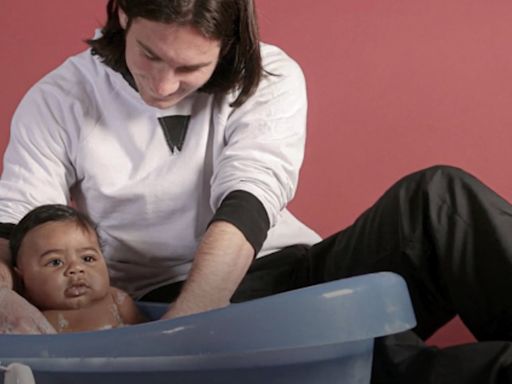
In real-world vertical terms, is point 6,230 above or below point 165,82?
below

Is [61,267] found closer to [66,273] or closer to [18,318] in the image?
[66,273]

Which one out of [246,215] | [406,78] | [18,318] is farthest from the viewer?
[406,78]

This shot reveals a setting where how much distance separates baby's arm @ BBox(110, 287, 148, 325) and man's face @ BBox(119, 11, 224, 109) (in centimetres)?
25

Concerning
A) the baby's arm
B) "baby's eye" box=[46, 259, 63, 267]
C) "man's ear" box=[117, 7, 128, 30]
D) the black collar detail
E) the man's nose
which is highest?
"man's ear" box=[117, 7, 128, 30]

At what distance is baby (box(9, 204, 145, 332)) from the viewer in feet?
4.34

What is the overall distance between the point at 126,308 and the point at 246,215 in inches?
7.8

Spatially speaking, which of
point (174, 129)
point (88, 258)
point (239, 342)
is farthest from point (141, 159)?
point (239, 342)

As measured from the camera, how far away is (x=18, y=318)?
1.14 m

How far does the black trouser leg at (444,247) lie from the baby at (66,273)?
286 millimetres

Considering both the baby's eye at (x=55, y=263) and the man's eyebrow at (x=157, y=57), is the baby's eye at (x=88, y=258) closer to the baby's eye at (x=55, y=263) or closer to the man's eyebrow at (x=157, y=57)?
the baby's eye at (x=55, y=263)

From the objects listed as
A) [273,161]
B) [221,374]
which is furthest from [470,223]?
[221,374]

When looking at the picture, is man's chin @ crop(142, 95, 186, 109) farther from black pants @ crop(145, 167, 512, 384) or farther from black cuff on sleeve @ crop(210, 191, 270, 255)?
black pants @ crop(145, 167, 512, 384)

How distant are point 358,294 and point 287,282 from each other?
49 cm

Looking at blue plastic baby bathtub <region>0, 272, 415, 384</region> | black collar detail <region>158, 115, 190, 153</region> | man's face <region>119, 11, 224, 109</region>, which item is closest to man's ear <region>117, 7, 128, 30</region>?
man's face <region>119, 11, 224, 109</region>
